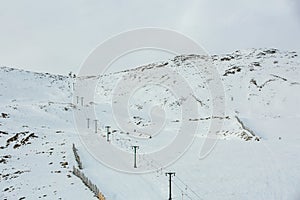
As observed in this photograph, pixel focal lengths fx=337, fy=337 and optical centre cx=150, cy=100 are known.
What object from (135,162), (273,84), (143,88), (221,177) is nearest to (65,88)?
(143,88)

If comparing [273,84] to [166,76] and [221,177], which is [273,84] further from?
[221,177]

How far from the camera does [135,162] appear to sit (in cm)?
3175

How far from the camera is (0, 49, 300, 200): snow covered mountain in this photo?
25.4m

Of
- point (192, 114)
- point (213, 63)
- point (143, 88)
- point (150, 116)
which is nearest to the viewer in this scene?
point (192, 114)

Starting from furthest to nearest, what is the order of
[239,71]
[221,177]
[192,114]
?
[239,71] → [192,114] → [221,177]

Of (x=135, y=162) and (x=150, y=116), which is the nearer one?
(x=135, y=162)

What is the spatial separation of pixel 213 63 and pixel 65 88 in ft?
150

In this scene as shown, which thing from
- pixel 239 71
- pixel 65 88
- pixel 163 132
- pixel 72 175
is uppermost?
pixel 239 71

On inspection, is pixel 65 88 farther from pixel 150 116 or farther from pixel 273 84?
pixel 273 84

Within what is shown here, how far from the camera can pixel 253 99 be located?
69.2 meters

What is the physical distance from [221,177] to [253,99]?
4521 cm

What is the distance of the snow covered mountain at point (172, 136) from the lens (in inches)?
1001

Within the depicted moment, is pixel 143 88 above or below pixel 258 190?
above

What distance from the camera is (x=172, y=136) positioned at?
4919 centimetres
